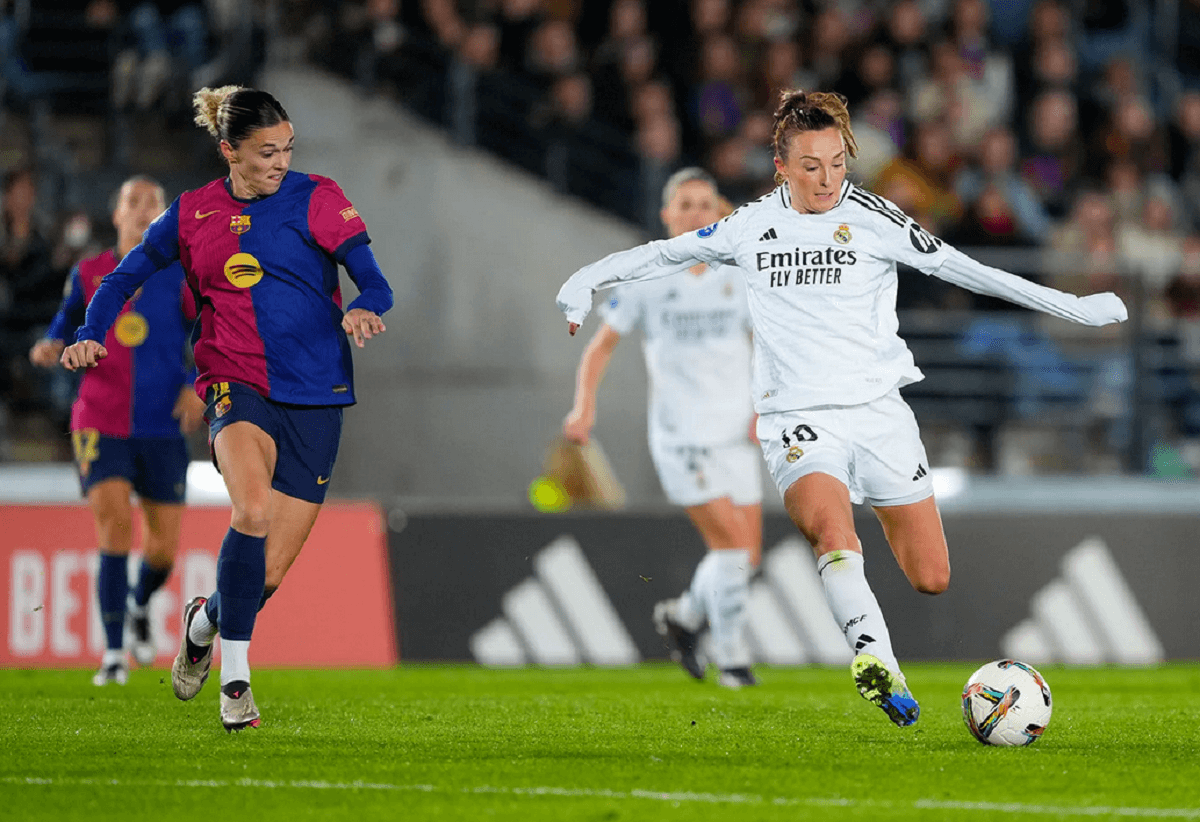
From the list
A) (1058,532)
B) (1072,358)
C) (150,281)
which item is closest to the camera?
(150,281)

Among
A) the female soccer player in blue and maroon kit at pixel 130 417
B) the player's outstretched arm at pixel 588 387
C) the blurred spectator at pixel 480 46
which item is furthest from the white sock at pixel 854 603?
the blurred spectator at pixel 480 46

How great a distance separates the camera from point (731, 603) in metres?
9.71

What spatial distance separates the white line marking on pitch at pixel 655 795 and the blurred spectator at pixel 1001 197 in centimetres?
1001

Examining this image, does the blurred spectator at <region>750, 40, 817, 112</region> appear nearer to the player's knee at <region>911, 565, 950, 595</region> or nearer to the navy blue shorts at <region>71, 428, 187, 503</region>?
the navy blue shorts at <region>71, 428, 187, 503</region>

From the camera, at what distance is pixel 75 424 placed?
9680 mm

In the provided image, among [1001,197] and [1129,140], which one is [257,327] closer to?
[1001,197]

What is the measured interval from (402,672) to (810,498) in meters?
5.17

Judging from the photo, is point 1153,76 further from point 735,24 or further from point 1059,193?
point 735,24

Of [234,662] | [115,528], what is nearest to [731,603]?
[115,528]

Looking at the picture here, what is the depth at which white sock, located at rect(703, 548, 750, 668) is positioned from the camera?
9.71m

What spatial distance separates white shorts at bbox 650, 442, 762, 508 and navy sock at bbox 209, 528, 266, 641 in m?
3.48

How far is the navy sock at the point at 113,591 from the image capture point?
9.73 metres

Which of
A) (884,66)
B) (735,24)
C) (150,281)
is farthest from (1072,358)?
(150,281)

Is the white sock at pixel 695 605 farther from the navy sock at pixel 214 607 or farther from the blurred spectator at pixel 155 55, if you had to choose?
the blurred spectator at pixel 155 55
